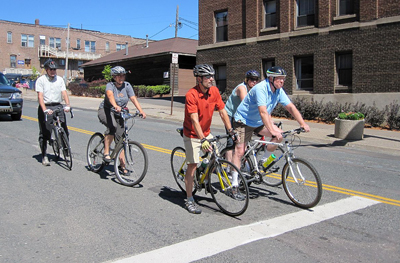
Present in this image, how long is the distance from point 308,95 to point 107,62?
29.7m

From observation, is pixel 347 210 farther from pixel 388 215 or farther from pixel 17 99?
pixel 17 99

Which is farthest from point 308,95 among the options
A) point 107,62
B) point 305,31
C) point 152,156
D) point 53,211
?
point 107,62

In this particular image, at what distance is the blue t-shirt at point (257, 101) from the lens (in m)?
5.56

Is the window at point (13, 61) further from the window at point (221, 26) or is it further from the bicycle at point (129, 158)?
the bicycle at point (129, 158)

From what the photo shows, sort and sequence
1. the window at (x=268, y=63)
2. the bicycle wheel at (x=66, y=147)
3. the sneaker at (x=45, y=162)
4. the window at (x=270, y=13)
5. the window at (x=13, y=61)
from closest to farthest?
the bicycle wheel at (x=66, y=147) → the sneaker at (x=45, y=162) → the window at (x=270, y=13) → the window at (x=268, y=63) → the window at (x=13, y=61)

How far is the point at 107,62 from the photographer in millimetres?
44500

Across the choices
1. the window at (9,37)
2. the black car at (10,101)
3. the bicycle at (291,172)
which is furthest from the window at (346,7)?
the window at (9,37)

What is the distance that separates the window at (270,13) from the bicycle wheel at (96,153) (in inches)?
657

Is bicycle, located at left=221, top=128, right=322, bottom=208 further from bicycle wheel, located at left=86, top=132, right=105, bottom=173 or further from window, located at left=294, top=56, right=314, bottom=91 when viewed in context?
window, located at left=294, top=56, right=314, bottom=91

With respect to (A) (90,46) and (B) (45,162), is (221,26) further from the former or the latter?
(A) (90,46)

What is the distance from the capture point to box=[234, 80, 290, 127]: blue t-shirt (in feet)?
18.2

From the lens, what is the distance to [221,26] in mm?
24609

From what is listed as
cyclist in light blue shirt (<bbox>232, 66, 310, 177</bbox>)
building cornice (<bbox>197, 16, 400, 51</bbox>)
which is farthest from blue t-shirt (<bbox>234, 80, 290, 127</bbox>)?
building cornice (<bbox>197, 16, 400, 51</bbox>)

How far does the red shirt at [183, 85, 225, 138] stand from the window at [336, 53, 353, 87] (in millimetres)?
15351
